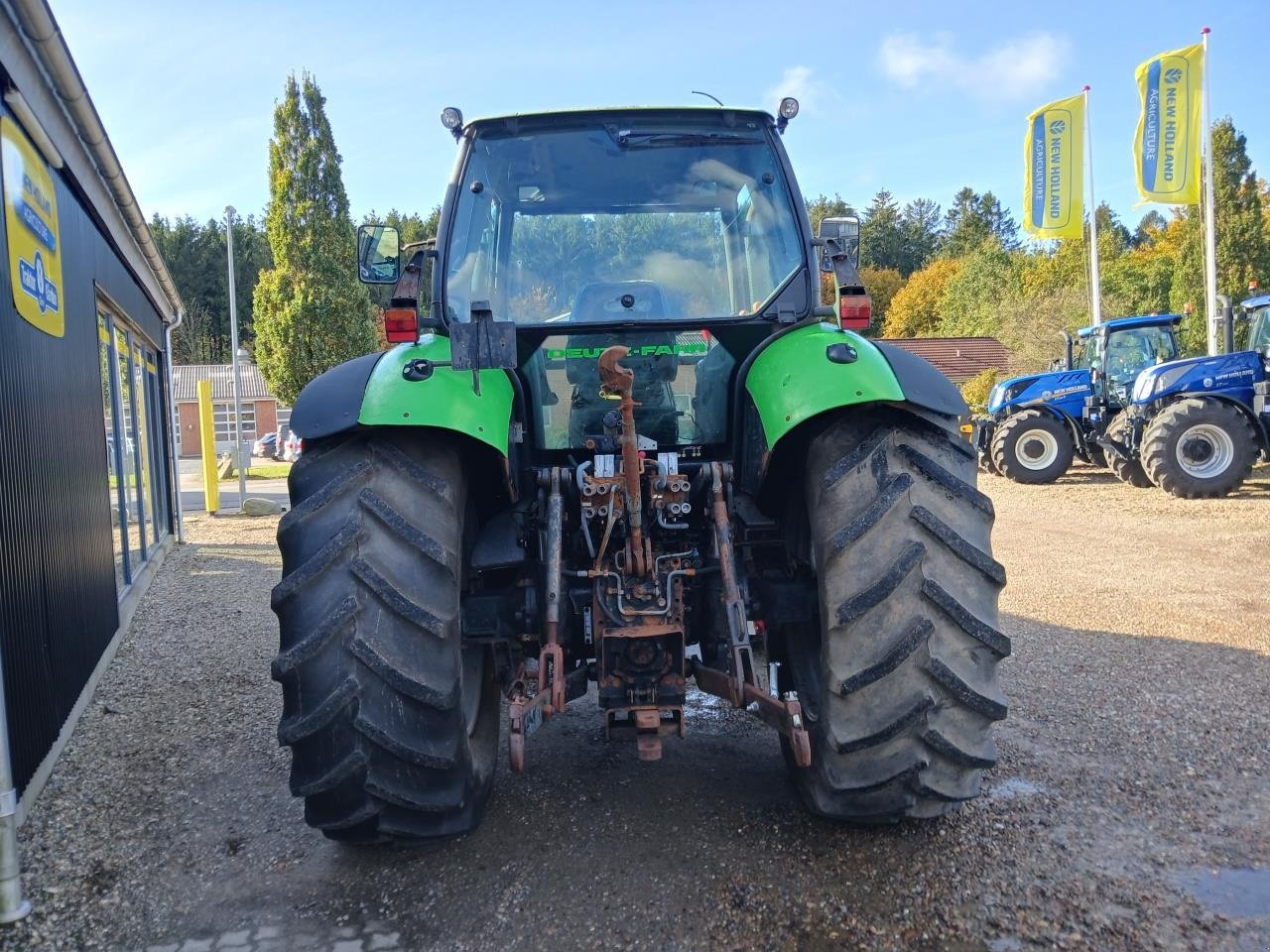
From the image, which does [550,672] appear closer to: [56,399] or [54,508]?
[54,508]

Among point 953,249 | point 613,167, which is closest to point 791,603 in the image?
point 613,167

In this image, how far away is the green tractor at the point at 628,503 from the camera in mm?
2705

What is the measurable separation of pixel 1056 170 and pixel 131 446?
2012 cm

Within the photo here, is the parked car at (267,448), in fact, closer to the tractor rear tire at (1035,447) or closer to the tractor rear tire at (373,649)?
the tractor rear tire at (1035,447)

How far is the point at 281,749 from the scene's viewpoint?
14.0 ft

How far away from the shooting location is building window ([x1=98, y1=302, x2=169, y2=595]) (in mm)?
7285

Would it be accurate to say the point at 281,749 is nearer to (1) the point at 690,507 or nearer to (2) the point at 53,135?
(1) the point at 690,507

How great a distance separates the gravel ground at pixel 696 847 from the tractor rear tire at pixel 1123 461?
9.44 metres

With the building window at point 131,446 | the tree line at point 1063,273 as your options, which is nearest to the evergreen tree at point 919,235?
the tree line at point 1063,273

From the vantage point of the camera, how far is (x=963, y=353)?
138 feet

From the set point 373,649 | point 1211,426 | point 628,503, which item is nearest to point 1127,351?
point 1211,426

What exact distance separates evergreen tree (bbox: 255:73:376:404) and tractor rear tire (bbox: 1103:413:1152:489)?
723 inches

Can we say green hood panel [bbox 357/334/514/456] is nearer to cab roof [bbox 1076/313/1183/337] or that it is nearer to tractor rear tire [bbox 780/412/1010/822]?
tractor rear tire [bbox 780/412/1010/822]

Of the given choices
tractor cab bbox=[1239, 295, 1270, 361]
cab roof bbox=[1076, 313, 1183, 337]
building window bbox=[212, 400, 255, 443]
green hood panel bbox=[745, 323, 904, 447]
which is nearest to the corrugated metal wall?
green hood panel bbox=[745, 323, 904, 447]
